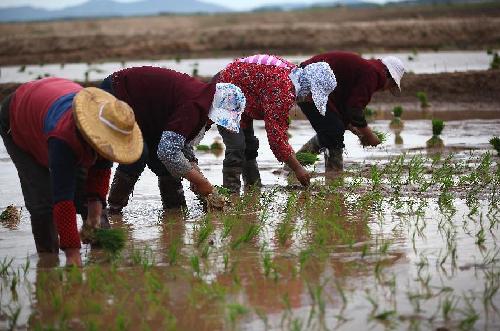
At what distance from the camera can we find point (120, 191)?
7137mm

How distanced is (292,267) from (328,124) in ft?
12.3

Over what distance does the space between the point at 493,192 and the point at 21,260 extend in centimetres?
351

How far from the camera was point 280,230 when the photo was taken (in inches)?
239

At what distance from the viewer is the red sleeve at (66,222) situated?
16.6 ft

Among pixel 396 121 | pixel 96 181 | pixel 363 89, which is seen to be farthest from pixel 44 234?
pixel 396 121

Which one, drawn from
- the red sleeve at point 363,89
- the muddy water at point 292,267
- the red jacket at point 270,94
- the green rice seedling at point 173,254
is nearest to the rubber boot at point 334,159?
the red sleeve at point 363,89

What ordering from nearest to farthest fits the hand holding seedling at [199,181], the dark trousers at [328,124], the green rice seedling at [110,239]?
the green rice seedling at [110,239]
the hand holding seedling at [199,181]
the dark trousers at [328,124]

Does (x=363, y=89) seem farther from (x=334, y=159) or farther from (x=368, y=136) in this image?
(x=334, y=159)

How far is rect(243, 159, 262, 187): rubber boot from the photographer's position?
8.38 meters

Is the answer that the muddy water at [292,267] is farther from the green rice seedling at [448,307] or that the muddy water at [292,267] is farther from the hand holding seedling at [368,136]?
the hand holding seedling at [368,136]

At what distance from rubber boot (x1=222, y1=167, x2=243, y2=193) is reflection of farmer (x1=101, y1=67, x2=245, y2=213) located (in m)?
1.25

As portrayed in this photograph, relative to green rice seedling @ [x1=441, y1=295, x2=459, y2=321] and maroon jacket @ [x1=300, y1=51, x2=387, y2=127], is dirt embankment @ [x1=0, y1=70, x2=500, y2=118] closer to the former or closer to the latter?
maroon jacket @ [x1=300, y1=51, x2=387, y2=127]

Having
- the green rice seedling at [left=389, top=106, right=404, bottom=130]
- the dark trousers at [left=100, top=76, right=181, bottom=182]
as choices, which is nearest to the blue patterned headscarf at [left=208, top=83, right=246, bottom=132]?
the dark trousers at [left=100, top=76, right=181, bottom=182]

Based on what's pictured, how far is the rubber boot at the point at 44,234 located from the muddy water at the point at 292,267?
98 millimetres
